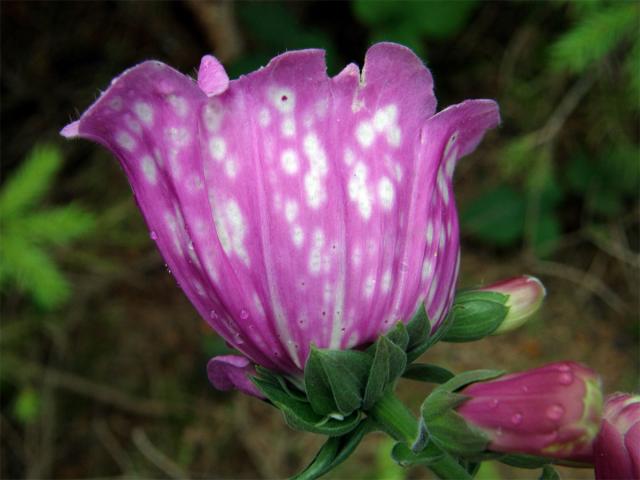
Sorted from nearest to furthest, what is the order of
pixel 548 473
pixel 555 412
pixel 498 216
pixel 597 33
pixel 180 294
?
pixel 555 412 < pixel 548 473 < pixel 597 33 < pixel 498 216 < pixel 180 294

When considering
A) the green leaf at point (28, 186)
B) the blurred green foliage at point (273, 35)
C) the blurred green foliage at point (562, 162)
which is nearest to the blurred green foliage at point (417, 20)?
the blurred green foliage at point (273, 35)

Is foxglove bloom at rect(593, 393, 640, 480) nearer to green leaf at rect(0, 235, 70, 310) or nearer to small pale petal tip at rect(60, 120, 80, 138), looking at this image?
small pale petal tip at rect(60, 120, 80, 138)

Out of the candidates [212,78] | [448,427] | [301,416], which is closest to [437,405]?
[448,427]

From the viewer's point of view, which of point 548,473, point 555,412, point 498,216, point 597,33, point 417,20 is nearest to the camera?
point 555,412

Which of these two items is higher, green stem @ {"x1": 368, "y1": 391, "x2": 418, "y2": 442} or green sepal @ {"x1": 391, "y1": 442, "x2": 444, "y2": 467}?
green stem @ {"x1": 368, "y1": 391, "x2": 418, "y2": 442}

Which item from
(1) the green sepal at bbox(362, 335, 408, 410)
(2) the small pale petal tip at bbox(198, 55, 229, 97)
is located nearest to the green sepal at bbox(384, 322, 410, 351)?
(1) the green sepal at bbox(362, 335, 408, 410)

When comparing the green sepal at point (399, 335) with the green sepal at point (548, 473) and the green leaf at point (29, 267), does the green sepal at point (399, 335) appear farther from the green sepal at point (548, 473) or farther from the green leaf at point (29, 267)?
the green leaf at point (29, 267)

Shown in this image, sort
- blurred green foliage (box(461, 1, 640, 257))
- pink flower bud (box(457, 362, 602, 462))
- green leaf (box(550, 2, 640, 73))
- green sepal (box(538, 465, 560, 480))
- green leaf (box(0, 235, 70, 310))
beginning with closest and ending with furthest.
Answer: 1. pink flower bud (box(457, 362, 602, 462))
2. green sepal (box(538, 465, 560, 480))
3. green leaf (box(0, 235, 70, 310))
4. green leaf (box(550, 2, 640, 73))
5. blurred green foliage (box(461, 1, 640, 257))

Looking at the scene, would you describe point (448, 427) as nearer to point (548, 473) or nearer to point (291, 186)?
point (548, 473)

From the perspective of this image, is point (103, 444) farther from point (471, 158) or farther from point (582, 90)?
point (582, 90)
